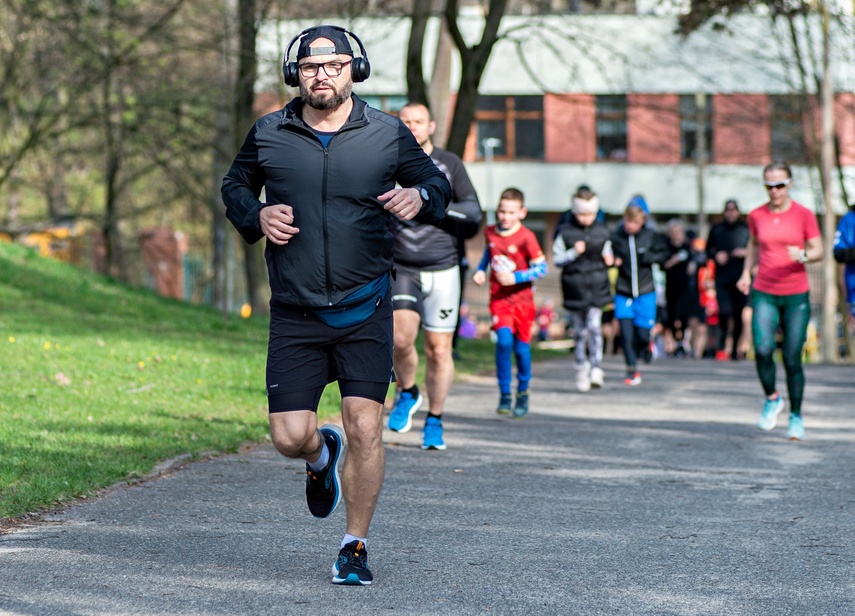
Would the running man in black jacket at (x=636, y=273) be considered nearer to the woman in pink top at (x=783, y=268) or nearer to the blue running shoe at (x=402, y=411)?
the woman in pink top at (x=783, y=268)

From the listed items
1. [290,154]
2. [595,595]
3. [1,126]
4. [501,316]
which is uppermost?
[1,126]

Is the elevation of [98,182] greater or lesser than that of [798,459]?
greater

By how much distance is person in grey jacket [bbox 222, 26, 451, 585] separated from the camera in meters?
5.42

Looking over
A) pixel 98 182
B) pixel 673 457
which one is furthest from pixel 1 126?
pixel 673 457

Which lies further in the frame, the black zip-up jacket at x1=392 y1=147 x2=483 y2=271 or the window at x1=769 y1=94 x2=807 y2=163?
the window at x1=769 y1=94 x2=807 y2=163

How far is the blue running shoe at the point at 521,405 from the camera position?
11648 mm

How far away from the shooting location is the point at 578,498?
7.73 meters

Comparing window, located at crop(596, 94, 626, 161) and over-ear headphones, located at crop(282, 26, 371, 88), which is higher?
window, located at crop(596, 94, 626, 161)

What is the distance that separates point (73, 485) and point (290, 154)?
267 centimetres

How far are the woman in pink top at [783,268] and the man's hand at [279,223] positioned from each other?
18.2 feet

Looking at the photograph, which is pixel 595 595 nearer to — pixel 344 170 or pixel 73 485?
pixel 344 170

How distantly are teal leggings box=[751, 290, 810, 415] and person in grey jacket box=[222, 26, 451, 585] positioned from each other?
17.0ft

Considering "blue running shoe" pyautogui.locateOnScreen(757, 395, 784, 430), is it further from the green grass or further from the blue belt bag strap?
the blue belt bag strap

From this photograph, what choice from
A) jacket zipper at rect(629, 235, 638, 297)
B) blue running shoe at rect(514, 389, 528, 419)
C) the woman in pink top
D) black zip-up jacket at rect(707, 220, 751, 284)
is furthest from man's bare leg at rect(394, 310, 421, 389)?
black zip-up jacket at rect(707, 220, 751, 284)
